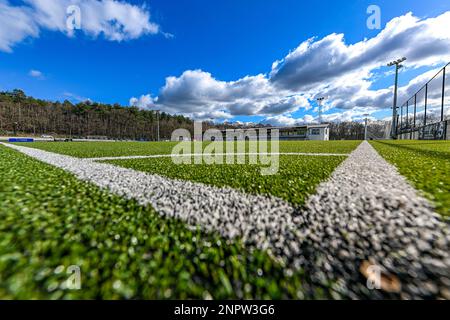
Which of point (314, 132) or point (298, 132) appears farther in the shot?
point (298, 132)

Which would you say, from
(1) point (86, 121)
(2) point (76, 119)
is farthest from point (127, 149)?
(2) point (76, 119)

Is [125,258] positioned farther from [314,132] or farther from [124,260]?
[314,132]

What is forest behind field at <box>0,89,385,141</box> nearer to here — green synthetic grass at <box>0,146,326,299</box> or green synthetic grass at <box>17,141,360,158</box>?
green synthetic grass at <box>17,141,360,158</box>

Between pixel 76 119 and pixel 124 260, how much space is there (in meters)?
91.0

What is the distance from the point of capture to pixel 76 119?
73125 millimetres

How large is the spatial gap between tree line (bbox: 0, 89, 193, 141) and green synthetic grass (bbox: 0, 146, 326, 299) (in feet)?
215

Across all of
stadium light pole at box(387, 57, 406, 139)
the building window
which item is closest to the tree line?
the building window

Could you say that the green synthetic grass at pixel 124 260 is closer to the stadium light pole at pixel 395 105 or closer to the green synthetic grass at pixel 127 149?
the green synthetic grass at pixel 127 149

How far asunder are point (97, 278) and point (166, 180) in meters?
3.09

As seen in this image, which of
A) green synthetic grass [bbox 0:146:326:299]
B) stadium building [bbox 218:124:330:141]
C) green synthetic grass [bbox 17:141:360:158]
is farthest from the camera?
stadium building [bbox 218:124:330:141]

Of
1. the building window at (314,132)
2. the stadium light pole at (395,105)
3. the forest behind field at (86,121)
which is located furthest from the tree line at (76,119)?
the stadium light pole at (395,105)

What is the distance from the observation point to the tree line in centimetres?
6178

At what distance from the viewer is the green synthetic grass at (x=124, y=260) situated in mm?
1385

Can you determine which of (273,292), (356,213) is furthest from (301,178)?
(273,292)
